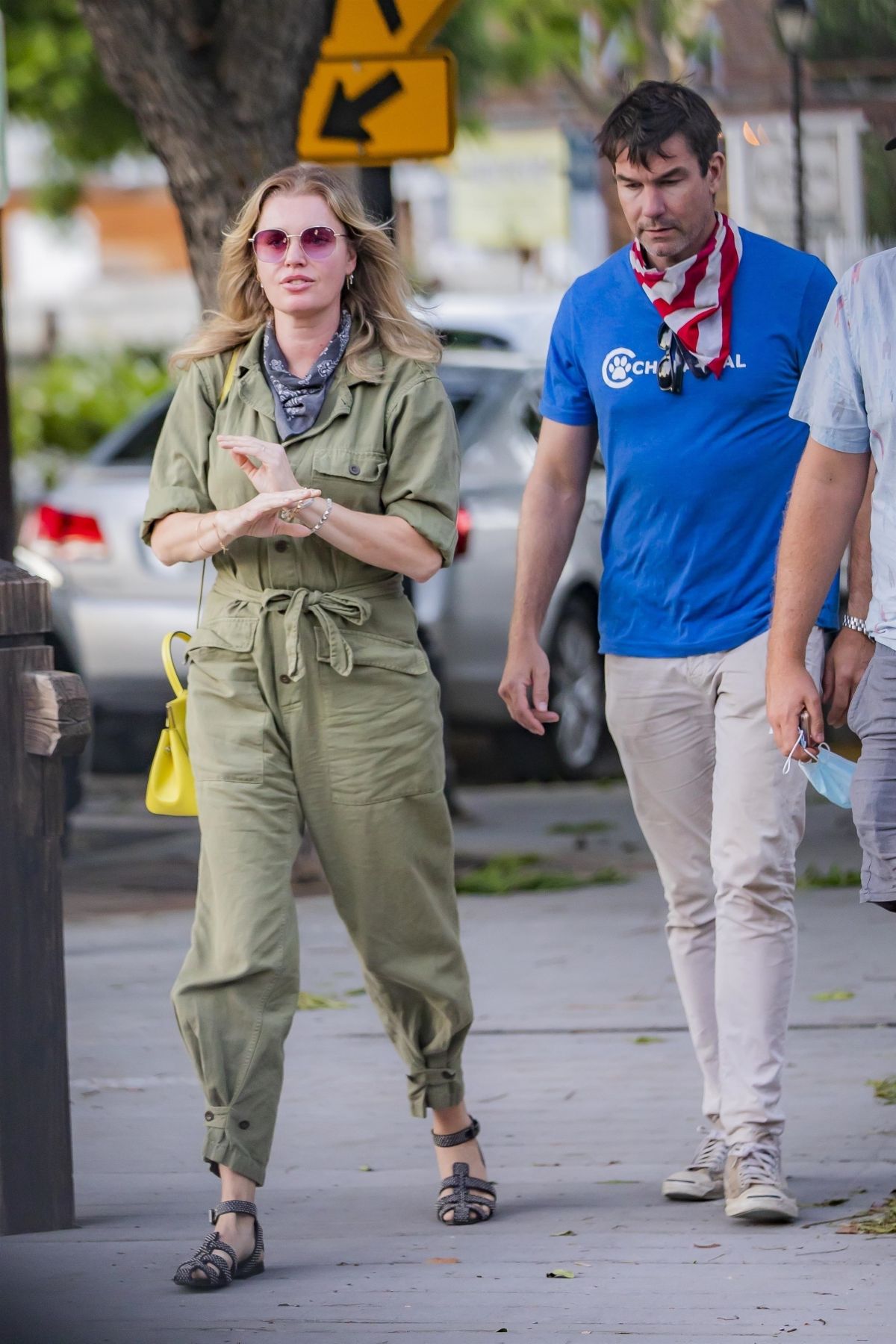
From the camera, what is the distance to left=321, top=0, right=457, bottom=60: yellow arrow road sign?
7.24m

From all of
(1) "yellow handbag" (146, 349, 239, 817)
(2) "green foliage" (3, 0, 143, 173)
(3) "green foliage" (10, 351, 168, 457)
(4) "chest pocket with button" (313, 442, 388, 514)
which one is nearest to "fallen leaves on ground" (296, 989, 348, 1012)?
(1) "yellow handbag" (146, 349, 239, 817)

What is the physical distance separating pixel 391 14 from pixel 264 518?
3.53 m

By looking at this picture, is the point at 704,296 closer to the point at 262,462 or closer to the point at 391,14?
the point at 262,462

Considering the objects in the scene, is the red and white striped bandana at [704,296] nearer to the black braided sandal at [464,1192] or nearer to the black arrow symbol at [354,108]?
the black braided sandal at [464,1192]

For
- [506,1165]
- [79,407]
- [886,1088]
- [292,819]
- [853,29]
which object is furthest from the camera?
[79,407]

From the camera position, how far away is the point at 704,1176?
4730 mm

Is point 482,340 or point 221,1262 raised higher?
point 482,340

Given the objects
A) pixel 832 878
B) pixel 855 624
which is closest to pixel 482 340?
pixel 832 878

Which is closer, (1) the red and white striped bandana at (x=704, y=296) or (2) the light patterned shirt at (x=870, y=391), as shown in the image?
(2) the light patterned shirt at (x=870, y=391)

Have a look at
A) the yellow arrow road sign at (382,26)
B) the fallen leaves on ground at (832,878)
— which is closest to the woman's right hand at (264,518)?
the yellow arrow road sign at (382,26)

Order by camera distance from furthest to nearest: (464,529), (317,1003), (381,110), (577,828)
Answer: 1. (464,529)
2. (577,828)
3. (381,110)
4. (317,1003)

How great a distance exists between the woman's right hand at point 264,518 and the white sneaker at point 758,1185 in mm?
1473

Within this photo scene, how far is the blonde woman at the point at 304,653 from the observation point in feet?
14.1

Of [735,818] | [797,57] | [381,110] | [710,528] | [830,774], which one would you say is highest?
Answer: [797,57]
